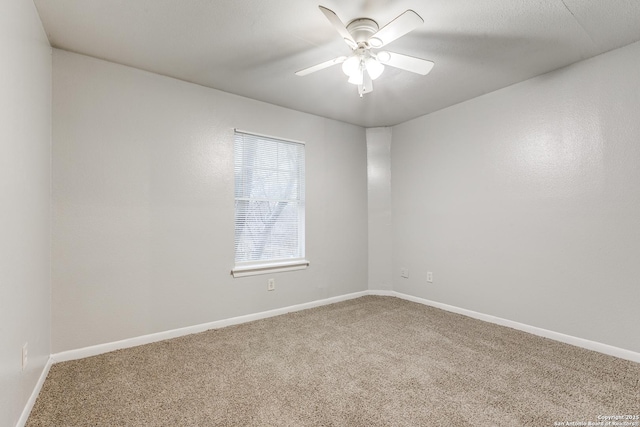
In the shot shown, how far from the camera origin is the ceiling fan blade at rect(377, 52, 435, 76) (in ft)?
6.72

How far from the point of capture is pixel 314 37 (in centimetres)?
217

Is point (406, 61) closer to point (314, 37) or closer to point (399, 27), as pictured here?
point (399, 27)

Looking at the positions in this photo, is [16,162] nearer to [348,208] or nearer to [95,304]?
[95,304]

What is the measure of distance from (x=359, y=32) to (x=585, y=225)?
2.33 m

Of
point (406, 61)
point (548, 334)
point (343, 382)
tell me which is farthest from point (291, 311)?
point (406, 61)

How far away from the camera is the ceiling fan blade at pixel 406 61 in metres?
2.05

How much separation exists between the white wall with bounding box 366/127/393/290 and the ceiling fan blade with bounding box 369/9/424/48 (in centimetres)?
232

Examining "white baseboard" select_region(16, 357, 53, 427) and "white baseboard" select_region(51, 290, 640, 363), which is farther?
"white baseboard" select_region(51, 290, 640, 363)

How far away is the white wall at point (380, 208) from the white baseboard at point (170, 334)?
81 cm

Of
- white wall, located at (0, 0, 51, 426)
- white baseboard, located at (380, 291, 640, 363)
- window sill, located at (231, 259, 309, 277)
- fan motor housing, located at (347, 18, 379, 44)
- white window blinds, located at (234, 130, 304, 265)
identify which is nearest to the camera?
white wall, located at (0, 0, 51, 426)

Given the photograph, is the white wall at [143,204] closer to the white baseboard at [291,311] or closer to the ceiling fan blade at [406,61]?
the white baseboard at [291,311]

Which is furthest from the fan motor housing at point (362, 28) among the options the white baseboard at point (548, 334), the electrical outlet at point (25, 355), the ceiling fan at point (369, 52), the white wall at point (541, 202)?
the white baseboard at point (548, 334)

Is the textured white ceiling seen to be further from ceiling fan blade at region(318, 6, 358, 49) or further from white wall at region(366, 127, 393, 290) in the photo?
white wall at region(366, 127, 393, 290)

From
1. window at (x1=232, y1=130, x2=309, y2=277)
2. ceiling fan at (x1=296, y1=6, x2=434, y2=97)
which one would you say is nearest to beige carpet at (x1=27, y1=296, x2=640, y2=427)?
window at (x1=232, y1=130, x2=309, y2=277)
